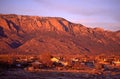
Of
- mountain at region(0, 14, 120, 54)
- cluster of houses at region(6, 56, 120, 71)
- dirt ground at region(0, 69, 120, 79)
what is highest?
mountain at region(0, 14, 120, 54)

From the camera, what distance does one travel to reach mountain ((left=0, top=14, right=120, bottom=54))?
131 meters

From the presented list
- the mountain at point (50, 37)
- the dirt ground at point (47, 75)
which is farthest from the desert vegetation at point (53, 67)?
the mountain at point (50, 37)

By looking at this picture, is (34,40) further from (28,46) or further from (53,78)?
(53,78)

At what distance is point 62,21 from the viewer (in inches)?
7328

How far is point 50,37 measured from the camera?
5669 inches

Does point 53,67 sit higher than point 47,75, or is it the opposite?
point 53,67

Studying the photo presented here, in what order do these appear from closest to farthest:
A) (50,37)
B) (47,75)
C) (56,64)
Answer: (47,75) → (56,64) → (50,37)

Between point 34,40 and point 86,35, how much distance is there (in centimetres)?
3651

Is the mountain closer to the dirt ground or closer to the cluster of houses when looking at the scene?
the cluster of houses

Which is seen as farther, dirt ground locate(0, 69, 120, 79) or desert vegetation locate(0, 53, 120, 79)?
desert vegetation locate(0, 53, 120, 79)

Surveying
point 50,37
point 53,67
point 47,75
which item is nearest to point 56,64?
point 53,67

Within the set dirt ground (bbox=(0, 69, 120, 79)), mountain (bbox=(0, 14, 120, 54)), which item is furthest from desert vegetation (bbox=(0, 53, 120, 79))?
mountain (bbox=(0, 14, 120, 54))

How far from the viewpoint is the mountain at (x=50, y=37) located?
131 meters

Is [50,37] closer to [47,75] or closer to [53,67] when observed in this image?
[53,67]
